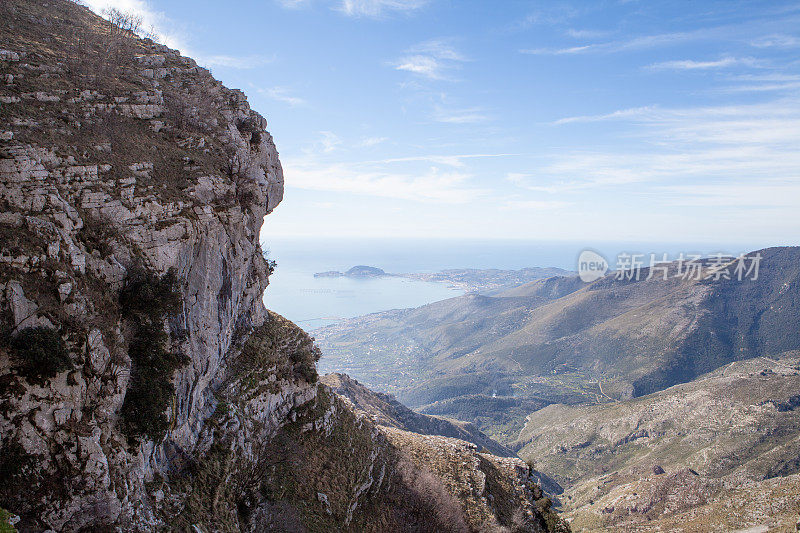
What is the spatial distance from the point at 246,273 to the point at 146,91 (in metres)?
13.9

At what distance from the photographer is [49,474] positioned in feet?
41.0

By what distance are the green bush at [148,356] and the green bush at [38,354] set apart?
11.0 ft

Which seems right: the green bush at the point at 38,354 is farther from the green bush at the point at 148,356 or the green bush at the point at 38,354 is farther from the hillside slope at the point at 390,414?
the hillside slope at the point at 390,414

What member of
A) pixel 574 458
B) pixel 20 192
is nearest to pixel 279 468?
pixel 20 192

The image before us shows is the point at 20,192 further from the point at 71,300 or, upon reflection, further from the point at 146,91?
the point at 146,91

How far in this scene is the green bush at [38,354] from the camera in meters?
12.7

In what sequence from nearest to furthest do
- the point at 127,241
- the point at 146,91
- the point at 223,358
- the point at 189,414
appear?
the point at 127,241 < the point at 189,414 < the point at 223,358 < the point at 146,91

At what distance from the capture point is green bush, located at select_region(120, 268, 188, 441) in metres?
16.0

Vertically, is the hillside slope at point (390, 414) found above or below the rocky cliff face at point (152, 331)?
below

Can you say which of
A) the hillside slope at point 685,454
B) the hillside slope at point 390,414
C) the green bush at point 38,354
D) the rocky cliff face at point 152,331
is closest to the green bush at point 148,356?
the rocky cliff face at point 152,331

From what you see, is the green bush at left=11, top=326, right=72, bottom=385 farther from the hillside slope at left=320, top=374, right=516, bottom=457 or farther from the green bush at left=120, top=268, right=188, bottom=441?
the hillside slope at left=320, top=374, right=516, bottom=457

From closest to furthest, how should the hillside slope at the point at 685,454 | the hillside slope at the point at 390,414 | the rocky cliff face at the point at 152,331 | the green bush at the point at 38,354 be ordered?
1. the green bush at the point at 38,354
2. the rocky cliff face at the point at 152,331
3. the hillside slope at the point at 685,454
4. the hillside slope at the point at 390,414

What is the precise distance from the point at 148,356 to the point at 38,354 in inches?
172

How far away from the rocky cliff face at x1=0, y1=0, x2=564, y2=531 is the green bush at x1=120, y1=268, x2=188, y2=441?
78 millimetres
